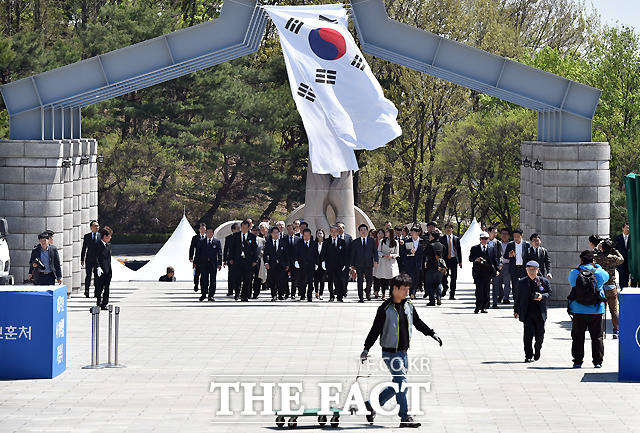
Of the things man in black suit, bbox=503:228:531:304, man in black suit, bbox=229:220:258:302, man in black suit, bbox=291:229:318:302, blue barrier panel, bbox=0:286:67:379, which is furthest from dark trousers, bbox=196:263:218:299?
blue barrier panel, bbox=0:286:67:379

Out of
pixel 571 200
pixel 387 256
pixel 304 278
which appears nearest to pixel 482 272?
pixel 571 200

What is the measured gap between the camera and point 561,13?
69125 mm

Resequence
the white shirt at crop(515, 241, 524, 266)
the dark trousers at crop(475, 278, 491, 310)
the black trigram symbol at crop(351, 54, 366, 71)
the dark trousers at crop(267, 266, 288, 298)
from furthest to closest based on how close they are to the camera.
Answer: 1. the black trigram symbol at crop(351, 54, 366, 71)
2. the dark trousers at crop(267, 266, 288, 298)
3. the dark trousers at crop(475, 278, 491, 310)
4. the white shirt at crop(515, 241, 524, 266)

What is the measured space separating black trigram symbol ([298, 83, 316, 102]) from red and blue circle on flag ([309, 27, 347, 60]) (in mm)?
718

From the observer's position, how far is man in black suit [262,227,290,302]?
91.0 feet

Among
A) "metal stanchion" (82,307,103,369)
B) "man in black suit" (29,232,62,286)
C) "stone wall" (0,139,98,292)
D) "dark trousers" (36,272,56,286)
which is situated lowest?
"metal stanchion" (82,307,103,369)

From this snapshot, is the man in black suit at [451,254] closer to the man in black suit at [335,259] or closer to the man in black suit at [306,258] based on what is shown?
the man in black suit at [335,259]

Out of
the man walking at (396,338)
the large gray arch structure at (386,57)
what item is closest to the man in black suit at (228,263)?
the large gray arch structure at (386,57)

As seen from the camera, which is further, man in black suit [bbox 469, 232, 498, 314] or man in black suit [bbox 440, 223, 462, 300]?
man in black suit [bbox 440, 223, 462, 300]

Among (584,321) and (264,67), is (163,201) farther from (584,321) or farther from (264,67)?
(584,321)

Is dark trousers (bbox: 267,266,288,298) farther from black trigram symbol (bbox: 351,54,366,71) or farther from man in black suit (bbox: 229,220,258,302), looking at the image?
black trigram symbol (bbox: 351,54,366,71)

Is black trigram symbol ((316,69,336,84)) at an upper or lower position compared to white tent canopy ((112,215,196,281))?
upper

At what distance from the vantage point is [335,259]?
27719 millimetres

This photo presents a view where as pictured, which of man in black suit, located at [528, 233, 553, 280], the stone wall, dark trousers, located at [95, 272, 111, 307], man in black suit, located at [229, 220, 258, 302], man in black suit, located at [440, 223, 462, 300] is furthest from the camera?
man in black suit, located at [440, 223, 462, 300]
